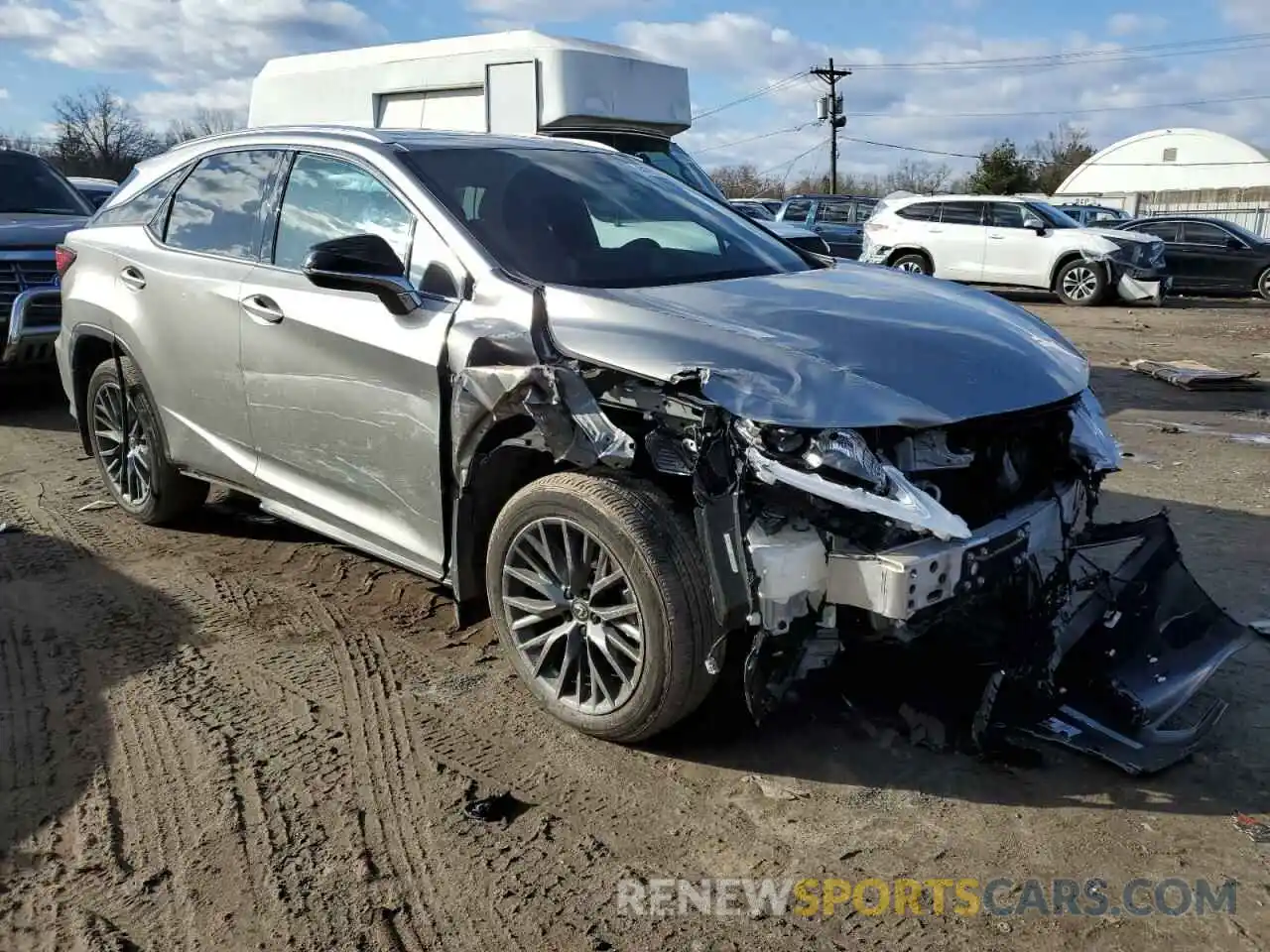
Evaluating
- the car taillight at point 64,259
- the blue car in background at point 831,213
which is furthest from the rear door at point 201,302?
the blue car in background at point 831,213

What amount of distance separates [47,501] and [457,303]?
390 centimetres

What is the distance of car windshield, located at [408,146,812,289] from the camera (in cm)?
380

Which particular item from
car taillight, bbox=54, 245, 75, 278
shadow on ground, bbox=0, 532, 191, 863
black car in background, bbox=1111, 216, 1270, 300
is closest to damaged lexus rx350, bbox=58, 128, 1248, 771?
shadow on ground, bbox=0, 532, 191, 863

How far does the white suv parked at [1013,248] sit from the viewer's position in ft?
56.2

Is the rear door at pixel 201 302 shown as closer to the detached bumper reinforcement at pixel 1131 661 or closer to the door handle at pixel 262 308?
the door handle at pixel 262 308

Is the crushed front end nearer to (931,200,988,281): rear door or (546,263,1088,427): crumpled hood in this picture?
(546,263,1088,427): crumpled hood

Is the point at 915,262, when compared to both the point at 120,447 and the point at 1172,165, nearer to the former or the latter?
the point at 120,447

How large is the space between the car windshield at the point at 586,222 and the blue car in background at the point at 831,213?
16.8m

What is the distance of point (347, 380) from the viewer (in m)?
3.93

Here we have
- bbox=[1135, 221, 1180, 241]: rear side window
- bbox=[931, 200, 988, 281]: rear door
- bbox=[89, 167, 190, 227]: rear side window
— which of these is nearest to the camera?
bbox=[89, 167, 190, 227]: rear side window

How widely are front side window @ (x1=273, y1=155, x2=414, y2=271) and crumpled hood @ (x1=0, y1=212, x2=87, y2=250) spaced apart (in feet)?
17.0

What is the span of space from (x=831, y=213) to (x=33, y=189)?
15.6 m

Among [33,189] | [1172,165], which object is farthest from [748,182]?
[33,189]

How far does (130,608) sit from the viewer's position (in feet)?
15.0
